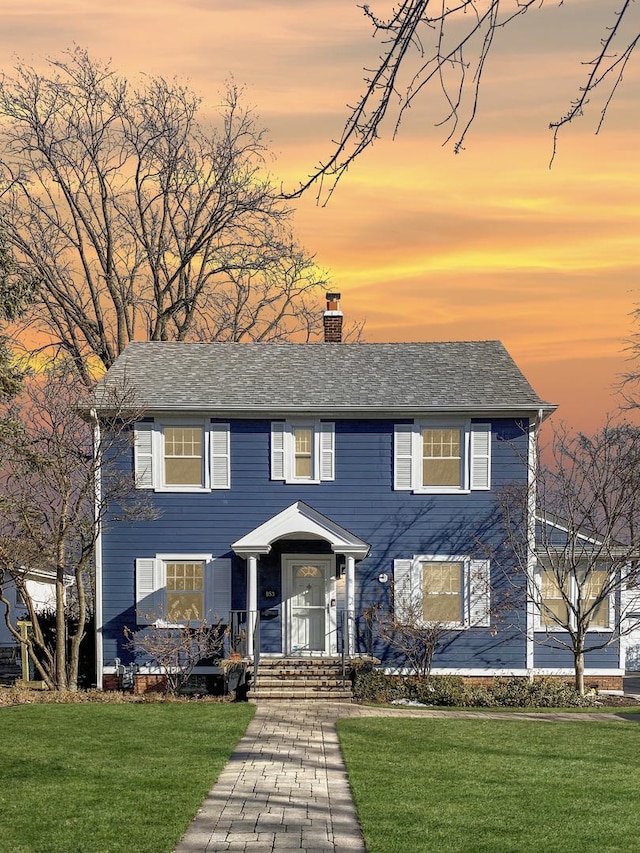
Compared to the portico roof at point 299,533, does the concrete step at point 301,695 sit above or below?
below

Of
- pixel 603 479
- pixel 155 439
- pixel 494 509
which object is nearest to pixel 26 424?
pixel 155 439

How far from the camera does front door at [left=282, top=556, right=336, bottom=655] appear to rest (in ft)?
76.3

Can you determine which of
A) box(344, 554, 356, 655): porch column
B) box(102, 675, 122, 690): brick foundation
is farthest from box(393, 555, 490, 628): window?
box(102, 675, 122, 690): brick foundation

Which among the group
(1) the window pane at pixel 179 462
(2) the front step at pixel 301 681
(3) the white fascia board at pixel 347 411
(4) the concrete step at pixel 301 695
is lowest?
(4) the concrete step at pixel 301 695

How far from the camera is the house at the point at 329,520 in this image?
914 inches

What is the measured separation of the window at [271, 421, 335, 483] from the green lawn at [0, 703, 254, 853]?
5781 millimetres

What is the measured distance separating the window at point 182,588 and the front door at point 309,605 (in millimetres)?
1388

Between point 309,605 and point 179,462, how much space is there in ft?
14.1

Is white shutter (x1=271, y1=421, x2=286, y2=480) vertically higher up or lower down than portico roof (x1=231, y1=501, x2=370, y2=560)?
higher up

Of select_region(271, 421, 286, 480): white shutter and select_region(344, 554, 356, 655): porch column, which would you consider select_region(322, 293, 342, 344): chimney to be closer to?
select_region(271, 421, 286, 480): white shutter

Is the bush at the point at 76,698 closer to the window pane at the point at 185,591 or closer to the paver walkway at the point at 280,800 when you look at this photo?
the window pane at the point at 185,591

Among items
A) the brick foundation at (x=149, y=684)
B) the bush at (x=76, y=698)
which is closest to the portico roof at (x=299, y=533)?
the bush at (x=76, y=698)

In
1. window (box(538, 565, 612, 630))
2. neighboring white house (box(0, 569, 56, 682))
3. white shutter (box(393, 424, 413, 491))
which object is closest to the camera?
white shutter (box(393, 424, 413, 491))

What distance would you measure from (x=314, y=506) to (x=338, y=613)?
2.41 meters
